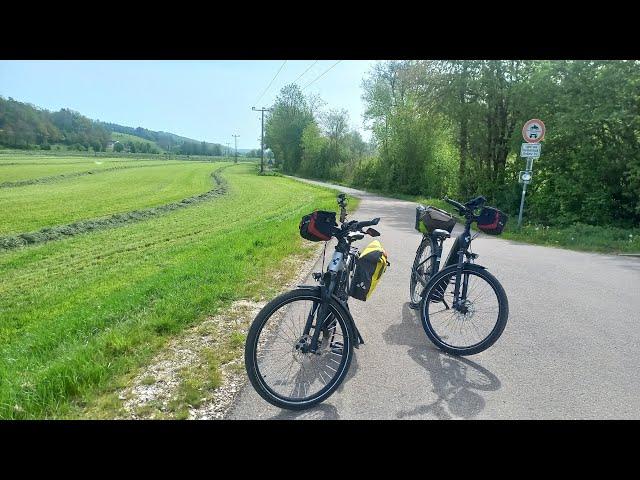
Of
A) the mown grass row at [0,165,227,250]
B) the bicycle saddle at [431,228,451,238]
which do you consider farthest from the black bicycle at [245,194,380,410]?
the mown grass row at [0,165,227,250]

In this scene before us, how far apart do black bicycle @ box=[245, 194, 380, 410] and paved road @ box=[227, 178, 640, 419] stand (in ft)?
0.51

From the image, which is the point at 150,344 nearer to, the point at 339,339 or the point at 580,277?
the point at 339,339

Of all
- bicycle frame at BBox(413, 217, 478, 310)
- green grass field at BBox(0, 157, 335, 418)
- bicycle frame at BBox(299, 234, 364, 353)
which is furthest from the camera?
bicycle frame at BBox(413, 217, 478, 310)

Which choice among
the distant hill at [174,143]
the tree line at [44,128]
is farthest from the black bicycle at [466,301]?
the distant hill at [174,143]

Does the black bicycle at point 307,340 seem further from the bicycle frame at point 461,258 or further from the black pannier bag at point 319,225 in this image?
the bicycle frame at point 461,258

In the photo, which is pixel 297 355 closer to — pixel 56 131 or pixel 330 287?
pixel 330 287

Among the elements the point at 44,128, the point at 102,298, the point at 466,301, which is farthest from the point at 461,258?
the point at 44,128

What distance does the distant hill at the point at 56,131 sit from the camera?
31047 mm

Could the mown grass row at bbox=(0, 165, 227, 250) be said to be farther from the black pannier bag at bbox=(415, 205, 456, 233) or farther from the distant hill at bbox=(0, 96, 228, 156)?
the distant hill at bbox=(0, 96, 228, 156)

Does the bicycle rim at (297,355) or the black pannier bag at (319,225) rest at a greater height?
the black pannier bag at (319,225)

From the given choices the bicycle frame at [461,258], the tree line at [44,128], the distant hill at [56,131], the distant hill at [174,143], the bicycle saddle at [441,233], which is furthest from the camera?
the distant hill at [174,143]

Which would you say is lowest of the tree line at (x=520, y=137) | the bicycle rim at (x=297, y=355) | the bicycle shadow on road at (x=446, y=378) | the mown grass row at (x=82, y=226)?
the mown grass row at (x=82, y=226)

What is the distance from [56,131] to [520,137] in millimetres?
50875

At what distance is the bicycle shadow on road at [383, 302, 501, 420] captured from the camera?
250 cm
